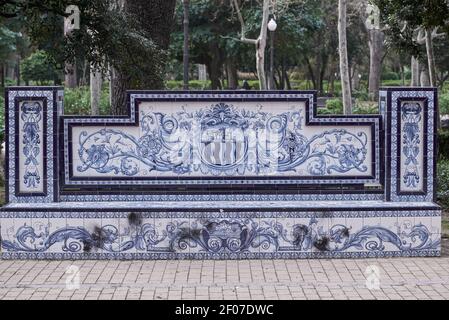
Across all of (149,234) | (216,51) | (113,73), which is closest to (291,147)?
(149,234)

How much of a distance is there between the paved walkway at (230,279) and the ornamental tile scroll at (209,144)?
3.18ft

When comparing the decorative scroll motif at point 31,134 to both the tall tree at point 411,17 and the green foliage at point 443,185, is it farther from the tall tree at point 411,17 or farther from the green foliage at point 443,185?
the tall tree at point 411,17

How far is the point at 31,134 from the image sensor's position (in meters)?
8.24

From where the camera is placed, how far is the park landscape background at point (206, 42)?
1041 centimetres

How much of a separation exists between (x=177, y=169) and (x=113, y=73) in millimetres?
5852

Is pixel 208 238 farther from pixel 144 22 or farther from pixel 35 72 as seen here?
pixel 35 72

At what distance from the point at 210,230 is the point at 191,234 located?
20cm

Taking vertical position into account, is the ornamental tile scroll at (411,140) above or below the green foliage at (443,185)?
above

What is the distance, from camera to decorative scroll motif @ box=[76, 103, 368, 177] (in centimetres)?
832

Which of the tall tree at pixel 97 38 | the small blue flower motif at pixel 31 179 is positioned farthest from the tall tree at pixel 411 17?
the small blue flower motif at pixel 31 179

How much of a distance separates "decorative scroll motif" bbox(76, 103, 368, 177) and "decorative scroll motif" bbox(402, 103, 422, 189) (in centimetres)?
58

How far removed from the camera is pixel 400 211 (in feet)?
26.9

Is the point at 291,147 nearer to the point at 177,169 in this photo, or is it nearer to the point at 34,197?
the point at 177,169

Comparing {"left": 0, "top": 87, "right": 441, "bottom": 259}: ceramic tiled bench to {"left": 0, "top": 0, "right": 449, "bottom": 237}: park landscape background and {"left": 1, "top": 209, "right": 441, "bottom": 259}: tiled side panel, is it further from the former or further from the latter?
{"left": 0, "top": 0, "right": 449, "bottom": 237}: park landscape background
